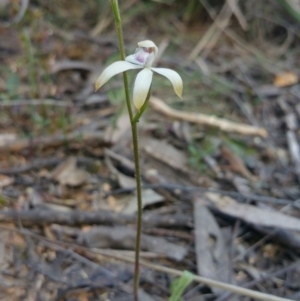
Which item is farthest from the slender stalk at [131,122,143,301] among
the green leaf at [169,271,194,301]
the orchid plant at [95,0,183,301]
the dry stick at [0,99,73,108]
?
the dry stick at [0,99,73,108]

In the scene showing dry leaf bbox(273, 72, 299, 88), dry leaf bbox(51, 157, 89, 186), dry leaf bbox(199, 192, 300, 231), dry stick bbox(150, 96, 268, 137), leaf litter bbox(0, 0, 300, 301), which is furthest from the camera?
dry leaf bbox(273, 72, 299, 88)

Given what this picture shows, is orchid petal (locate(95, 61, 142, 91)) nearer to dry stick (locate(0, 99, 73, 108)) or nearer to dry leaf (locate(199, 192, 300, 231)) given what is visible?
dry leaf (locate(199, 192, 300, 231))

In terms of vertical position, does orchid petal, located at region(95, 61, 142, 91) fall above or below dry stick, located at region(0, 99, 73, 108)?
above

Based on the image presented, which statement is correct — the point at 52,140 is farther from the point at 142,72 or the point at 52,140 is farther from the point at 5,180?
the point at 142,72

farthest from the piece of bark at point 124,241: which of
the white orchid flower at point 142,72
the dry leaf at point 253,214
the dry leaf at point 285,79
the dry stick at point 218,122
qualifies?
the dry leaf at point 285,79

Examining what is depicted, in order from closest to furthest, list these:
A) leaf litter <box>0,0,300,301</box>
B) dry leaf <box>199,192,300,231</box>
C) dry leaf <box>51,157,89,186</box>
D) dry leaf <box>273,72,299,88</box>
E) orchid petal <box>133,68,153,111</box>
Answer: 1. orchid petal <box>133,68,153,111</box>
2. leaf litter <box>0,0,300,301</box>
3. dry leaf <box>199,192,300,231</box>
4. dry leaf <box>51,157,89,186</box>
5. dry leaf <box>273,72,299,88</box>

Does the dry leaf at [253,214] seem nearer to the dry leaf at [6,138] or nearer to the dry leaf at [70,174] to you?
the dry leaf at [70,174]

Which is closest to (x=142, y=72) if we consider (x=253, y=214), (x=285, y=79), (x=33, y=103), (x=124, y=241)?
(x=124, y=241)
